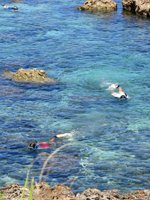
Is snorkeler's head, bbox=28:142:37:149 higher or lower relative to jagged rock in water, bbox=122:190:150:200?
lower

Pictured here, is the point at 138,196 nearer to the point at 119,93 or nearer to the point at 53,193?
the point at 53,193

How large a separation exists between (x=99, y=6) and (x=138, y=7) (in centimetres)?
443

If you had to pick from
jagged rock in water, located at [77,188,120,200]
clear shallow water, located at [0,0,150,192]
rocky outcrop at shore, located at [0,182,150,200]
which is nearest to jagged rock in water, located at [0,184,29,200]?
rocky outcrop at shore, located at [0,182,150,200]

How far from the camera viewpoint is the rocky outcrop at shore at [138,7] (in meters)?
49.9

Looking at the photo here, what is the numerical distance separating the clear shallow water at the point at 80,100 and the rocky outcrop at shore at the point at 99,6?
2191 millimetres

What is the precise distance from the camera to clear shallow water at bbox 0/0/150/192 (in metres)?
20.4

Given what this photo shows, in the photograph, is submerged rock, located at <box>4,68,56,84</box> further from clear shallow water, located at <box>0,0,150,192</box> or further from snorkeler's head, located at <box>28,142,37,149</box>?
snorkeler's head, located at <box>28,142,37,149</box>

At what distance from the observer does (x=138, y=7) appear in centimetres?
5053

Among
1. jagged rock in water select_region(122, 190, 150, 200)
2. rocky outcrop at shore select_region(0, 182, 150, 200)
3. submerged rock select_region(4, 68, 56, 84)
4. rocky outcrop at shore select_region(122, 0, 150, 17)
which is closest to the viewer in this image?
rocky outcrop at shore select_region(0, 182, 150, 200)

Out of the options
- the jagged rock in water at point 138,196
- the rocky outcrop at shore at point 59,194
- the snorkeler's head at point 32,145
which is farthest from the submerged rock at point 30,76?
the jagged rock in water at point 138,196

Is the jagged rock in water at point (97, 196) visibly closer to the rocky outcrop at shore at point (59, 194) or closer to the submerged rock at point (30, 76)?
the rocky outcrop at shore at point (59, 194)

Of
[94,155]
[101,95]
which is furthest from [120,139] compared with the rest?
[101,95]

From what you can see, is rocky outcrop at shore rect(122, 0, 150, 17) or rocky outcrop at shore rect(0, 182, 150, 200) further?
rocky outcrop at shore rect(122, 0, 150, 17)

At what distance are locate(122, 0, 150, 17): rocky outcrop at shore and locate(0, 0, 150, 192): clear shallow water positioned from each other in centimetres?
175
